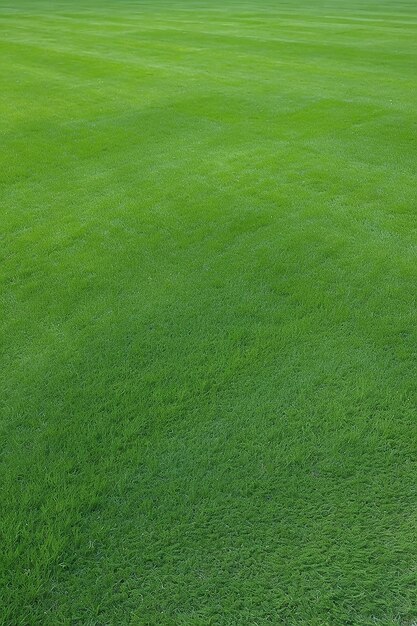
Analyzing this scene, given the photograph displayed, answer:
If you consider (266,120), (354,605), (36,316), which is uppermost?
(266,120)

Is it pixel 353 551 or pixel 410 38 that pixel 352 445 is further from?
pixel 410 38

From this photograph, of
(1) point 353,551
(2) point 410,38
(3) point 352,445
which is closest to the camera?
(1) point 353,551

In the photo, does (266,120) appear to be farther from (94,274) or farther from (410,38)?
(410,38)

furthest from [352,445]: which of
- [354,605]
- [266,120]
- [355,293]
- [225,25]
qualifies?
[225,25]

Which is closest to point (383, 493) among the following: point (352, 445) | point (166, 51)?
point (352, 445)

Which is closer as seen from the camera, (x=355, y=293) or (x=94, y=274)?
(x=355, y=293)

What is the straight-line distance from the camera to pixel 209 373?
136 inches

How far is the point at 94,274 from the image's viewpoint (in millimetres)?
4520

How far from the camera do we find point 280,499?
2668 mm

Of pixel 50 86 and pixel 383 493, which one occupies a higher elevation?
pixel 50 86

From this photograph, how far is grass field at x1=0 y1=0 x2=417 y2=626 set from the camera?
7.69ft

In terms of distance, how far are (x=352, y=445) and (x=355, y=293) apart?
1532 mm

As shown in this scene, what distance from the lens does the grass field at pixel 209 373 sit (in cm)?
234

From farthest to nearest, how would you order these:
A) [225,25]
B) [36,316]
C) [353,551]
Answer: [225,25] → [36,316] → [353,551]
